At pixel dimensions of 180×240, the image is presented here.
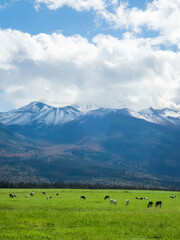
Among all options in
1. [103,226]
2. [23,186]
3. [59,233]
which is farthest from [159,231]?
[23,186]

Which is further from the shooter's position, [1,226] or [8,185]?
[8,185]

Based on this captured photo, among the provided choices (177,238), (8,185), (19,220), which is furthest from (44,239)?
(8,185)

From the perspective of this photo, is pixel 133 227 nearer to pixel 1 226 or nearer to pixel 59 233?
pixel 59 233

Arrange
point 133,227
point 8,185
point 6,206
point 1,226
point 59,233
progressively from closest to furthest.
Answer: point 59,233 → point 1,226 → point 133,227 → point 6,206 → point 8,185

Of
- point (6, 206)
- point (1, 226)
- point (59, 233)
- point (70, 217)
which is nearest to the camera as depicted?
point (59, 233)

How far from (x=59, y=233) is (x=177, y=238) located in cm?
1267

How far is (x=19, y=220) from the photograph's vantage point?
32.4 meters

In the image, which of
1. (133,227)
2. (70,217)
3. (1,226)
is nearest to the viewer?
(1,226)

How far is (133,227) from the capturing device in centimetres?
3148

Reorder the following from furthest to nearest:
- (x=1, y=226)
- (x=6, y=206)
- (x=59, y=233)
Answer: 1. (x=6, y=206)
2. (x=1, y=226)
3. (x=59, y=233)

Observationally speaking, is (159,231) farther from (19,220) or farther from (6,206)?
(6,206)

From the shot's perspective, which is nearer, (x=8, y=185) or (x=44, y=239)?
(x=44, y=239)

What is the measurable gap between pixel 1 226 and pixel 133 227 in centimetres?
1571

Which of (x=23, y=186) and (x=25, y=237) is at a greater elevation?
(x=25, y=237)
